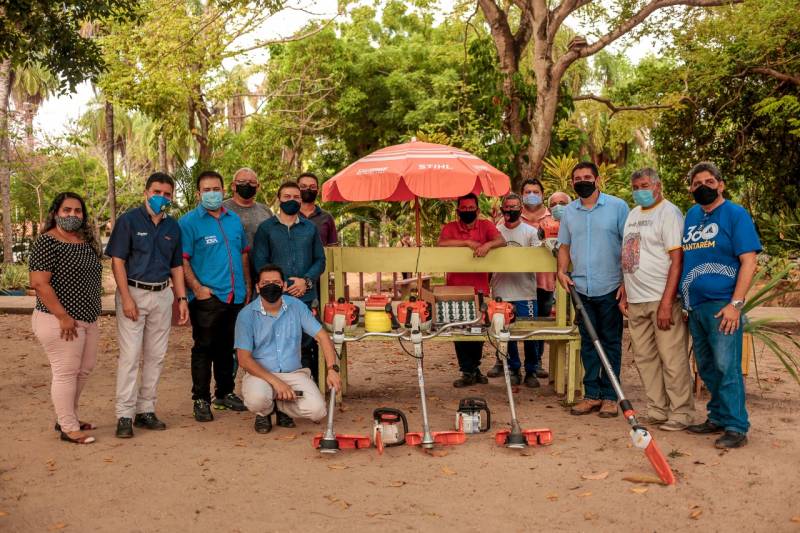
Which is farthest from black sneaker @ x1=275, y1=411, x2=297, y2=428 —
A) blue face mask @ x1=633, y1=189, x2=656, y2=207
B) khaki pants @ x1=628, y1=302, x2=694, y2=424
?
blue face mask @ x1=633, y1=189, x2=656, y2=207

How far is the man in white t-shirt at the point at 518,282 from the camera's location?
7.83m

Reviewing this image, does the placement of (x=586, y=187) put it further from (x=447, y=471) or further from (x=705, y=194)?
(x=447, y=471)

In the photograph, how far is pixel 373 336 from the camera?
6.45 meters

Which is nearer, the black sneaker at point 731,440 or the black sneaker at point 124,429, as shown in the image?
the black sneaker at point 731,440

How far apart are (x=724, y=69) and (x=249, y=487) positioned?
47.5 ft

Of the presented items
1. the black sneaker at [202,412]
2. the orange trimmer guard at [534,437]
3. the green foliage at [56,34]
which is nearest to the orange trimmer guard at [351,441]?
the orange trimmer guard at [534,437]

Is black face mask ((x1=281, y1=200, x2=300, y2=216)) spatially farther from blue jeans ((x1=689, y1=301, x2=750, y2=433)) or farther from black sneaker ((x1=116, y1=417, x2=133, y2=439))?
blue jeans ((x1=689, y1=301, x2=750, y2=433))

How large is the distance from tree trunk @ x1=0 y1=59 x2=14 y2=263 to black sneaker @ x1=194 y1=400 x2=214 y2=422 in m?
15.0

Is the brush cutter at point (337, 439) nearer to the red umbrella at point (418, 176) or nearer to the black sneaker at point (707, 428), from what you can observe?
the red umbrella at point (418, 176)

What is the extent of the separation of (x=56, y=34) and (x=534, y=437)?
6966 mm

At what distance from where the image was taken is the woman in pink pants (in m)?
5.65

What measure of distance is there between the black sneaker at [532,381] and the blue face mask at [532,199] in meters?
1.74

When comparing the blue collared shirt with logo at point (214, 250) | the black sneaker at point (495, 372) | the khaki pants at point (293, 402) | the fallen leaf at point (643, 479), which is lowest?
Answer: the black sneaker at point (495, 372)

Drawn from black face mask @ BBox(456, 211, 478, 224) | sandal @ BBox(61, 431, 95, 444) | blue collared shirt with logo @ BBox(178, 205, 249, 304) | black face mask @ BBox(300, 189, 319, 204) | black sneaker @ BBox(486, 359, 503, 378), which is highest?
black face mask @ BBox(300, 189, 319, 204)
